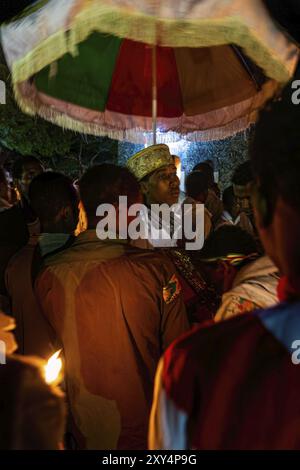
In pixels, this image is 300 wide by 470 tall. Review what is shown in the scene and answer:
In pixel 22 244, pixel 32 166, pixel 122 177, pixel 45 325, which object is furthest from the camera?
pixel 32 166

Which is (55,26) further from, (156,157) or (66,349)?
(156,157)

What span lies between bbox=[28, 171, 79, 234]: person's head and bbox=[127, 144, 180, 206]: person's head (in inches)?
45.2

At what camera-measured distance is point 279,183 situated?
1.25 meters

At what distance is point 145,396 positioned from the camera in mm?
2795

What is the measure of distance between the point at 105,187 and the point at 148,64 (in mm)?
2923

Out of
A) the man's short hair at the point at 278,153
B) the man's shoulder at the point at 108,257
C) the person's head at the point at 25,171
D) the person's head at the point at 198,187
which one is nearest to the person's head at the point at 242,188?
the person's head at the point at 198,187

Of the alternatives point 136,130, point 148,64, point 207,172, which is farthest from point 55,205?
point 207,172

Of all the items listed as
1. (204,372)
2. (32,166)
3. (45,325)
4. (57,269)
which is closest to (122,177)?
(57,269)

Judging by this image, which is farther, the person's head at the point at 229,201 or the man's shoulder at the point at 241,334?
the person's head at the point at 229,201

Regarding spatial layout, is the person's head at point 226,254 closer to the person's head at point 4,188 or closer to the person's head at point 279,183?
the person's head at point 279,183

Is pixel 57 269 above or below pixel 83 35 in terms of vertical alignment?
below

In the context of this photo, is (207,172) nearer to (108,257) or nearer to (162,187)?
(162,187)

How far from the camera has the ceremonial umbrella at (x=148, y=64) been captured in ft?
8.72

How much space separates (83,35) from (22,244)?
5.06 feet
